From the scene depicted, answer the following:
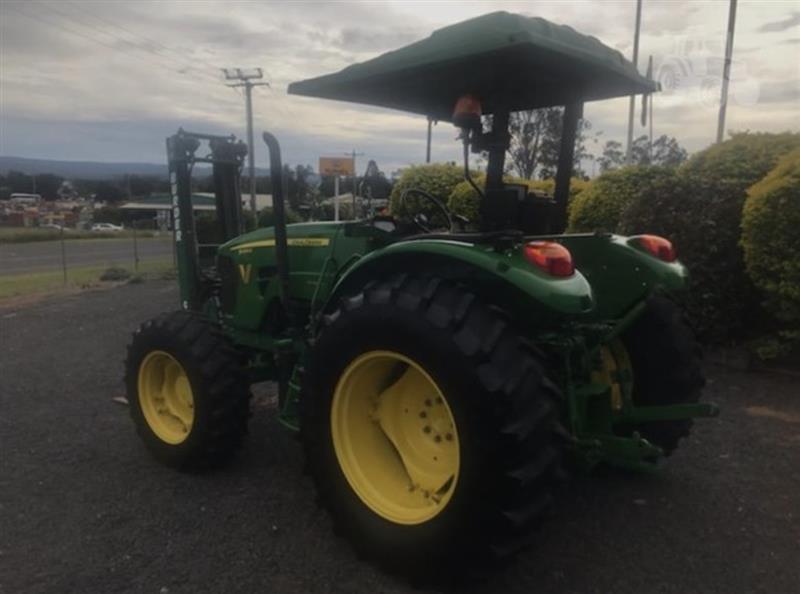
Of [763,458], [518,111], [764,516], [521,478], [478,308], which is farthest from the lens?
[763,458]

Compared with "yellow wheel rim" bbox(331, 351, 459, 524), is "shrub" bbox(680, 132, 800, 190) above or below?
above

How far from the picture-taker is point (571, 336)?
11.0 feet

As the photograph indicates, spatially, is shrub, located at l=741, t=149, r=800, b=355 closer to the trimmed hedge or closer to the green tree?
the trimmed hedge

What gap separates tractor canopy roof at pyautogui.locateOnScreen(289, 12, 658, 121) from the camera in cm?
291

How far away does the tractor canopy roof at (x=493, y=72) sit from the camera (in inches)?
114

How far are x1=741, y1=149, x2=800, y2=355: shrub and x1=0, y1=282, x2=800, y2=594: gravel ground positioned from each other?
4.01 ft

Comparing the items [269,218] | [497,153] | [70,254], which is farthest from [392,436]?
[70,254]

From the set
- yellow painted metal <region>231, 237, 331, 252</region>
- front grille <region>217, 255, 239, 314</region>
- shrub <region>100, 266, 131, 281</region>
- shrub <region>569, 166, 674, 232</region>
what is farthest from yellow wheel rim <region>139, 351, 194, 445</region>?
shrub <region>100, 266, 131, 281</region>

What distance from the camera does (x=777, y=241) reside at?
6.12 metres

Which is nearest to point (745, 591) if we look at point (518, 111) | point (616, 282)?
point (616, 282)

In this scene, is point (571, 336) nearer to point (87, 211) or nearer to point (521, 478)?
point (521, 478)

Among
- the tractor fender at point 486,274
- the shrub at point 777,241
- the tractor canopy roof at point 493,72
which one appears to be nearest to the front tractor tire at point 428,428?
the tractor fender at point 486,274

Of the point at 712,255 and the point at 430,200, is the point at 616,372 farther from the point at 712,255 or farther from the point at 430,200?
the point at 712,255

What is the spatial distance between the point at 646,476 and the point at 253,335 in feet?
8.54
